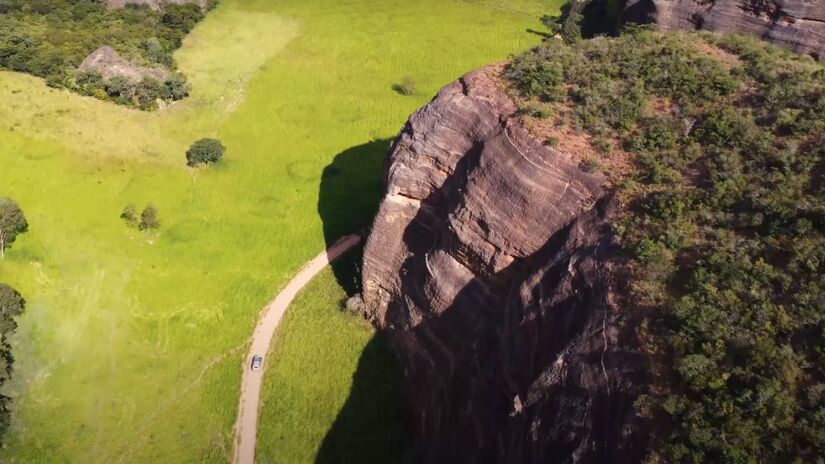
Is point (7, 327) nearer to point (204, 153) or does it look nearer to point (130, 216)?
point (130, 216)

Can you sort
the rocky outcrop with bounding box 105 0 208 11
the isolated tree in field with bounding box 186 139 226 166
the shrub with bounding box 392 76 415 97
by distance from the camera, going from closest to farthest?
the isolated tree in field with bounding box 186 139 226 166 < the shrub with bounding box 392 76 415 97 < the rocky outcrop with bounding box 105 0 208 11

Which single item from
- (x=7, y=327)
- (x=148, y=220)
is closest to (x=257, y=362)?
(x=148, y=220)

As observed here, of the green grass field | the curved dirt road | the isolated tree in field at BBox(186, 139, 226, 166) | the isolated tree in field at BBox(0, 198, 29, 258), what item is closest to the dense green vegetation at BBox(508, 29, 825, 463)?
the curved dirt road

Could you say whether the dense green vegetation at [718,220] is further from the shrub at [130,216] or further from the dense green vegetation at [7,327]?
the dense green vegetation at [7,327]

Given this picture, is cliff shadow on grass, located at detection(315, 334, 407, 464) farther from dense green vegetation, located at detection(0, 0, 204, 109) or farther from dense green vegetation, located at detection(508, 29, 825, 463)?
dense green vegetation, located at detection(0, 0, 204, 109)

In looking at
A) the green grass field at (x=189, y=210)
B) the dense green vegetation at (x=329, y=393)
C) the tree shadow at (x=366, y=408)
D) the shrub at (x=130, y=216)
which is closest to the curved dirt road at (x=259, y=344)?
the dense green vegetation at (x=329, y=393)

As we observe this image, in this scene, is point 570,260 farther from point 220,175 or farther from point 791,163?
point 220,175
